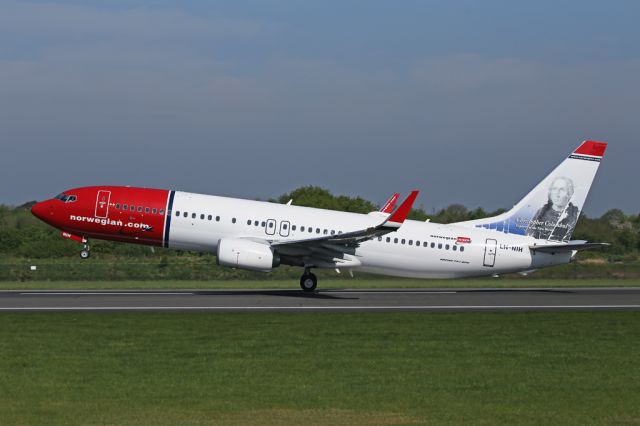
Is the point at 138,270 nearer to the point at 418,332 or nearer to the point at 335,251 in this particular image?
the point at 335,251

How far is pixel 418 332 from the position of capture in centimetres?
2431

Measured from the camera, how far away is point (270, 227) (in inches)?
1566

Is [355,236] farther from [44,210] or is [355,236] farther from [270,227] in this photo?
[44,210]

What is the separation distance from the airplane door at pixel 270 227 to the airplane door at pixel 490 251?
8931 millimetres

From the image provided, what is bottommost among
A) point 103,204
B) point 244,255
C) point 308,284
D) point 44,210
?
point 308,284

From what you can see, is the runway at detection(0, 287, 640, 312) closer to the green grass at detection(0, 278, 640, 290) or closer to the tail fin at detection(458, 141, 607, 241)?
the tail fin at detection(458, 141, 607, 241)

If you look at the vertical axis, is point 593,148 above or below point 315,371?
above

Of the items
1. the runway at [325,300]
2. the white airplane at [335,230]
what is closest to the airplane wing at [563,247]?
the white airplane at [335,230]

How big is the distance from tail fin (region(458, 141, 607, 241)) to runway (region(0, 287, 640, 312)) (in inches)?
104

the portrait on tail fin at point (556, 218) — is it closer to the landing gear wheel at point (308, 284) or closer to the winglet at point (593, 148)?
the winglet at point (593, 148)

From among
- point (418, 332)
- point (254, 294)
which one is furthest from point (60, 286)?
point (418, 332)

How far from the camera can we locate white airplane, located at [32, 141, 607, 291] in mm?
39125

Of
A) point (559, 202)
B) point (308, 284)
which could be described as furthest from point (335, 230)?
point (559, 202)

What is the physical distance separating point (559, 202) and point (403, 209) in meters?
8.88
